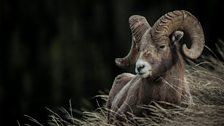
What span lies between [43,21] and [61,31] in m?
0.56

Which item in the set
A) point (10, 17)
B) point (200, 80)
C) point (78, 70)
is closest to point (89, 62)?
point (78, 70)

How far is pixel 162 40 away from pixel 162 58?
168mm

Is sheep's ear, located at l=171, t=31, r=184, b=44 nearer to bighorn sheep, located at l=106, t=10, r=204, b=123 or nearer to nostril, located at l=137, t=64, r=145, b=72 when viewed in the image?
bighorn sheep, located at l=106, t=10, r=204, b=123

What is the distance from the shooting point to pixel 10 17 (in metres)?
29.1

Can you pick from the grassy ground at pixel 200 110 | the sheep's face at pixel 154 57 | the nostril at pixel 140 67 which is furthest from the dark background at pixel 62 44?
the nostril at pixel 140 67

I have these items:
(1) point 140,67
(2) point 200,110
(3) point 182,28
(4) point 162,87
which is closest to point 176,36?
(3) point 182,28

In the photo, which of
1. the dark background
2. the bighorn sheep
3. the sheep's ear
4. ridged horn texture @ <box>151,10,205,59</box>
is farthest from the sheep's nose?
the dark background

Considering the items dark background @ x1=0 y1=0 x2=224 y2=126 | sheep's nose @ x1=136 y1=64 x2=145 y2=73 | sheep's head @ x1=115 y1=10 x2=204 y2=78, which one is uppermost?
sheep's head @ x1=115 y1=10 x2=204 y2=78

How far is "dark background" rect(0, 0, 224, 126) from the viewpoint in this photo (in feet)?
87.5

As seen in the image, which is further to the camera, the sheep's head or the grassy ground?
the sheep's head

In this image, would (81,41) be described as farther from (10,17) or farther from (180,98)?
(180,98)

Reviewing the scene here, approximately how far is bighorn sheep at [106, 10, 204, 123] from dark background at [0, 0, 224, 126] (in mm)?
15281

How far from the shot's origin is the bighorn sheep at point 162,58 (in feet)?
33.1

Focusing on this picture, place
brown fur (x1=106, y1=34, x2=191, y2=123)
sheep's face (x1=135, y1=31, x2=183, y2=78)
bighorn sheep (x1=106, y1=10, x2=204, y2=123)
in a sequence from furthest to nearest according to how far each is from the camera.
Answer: brown fur (x1=106, y1=34, x2=191, y2=123), bighorn sheep (x1=106, y1=10, x2=204, y2=123), sheep's face (x1=135, y1=31, x2=183, y2=78)
